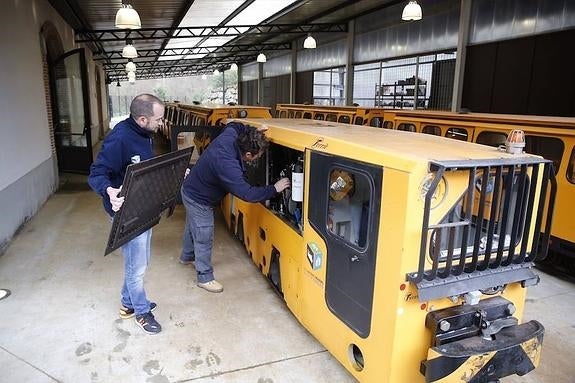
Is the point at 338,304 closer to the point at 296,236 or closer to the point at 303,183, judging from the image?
the point at 296,236

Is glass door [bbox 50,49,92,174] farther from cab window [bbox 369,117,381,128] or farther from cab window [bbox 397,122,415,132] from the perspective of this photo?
cab window [bbox 397,122,415,132]

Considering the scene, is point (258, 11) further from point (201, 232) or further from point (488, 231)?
point (488, 231)

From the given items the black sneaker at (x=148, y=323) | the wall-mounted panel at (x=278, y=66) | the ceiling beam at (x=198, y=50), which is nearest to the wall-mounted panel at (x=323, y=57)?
the wall-mounted panel at (x=278, y=66)

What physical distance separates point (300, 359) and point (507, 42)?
970 centimetres

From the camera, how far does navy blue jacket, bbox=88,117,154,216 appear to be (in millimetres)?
3106

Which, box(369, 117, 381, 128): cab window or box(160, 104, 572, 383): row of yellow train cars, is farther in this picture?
box(369, 117, 381, 128): cab window

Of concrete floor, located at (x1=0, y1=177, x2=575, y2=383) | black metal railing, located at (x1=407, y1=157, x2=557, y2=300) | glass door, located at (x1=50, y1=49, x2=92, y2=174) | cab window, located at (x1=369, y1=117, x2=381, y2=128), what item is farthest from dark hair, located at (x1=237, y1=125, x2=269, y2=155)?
glass door, located at (x1=50, y1=49, x2=92, y2=174)

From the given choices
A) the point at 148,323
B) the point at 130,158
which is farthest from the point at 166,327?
the point at 130,158

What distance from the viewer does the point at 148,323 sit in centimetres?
361

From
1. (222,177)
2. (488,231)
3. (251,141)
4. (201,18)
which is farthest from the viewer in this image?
(201,18)

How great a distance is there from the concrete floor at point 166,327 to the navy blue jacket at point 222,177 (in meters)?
1.08

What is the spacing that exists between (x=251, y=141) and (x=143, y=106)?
1091 millimetres

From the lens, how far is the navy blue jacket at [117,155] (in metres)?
3.11

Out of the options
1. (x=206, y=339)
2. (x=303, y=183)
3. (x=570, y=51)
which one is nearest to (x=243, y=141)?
(x=303, y=183)
